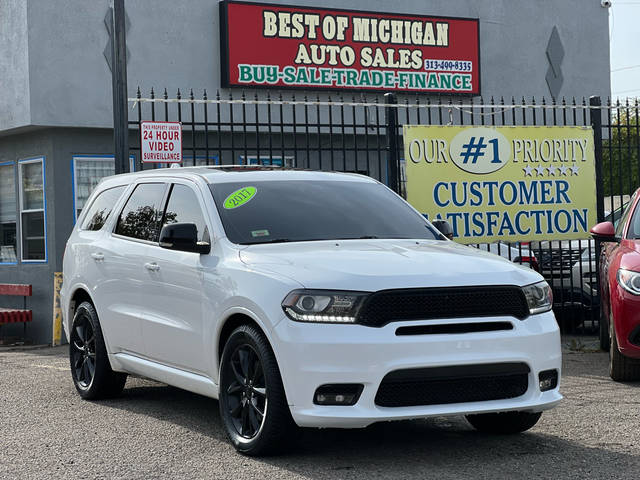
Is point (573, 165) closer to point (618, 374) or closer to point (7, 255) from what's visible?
point (618, 374)

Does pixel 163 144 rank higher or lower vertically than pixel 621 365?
higher

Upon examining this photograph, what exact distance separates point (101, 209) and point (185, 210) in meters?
1.74

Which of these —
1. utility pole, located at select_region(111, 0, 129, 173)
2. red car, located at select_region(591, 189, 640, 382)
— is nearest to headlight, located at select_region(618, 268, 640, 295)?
red car, located at select_region(591, 189, 640, 382)

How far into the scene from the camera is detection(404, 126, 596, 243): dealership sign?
38.8ft

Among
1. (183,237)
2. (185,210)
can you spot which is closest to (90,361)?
(185,210)

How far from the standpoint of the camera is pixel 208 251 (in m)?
6.82

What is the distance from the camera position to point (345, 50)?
63.4 feet

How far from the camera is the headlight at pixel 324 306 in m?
5.76

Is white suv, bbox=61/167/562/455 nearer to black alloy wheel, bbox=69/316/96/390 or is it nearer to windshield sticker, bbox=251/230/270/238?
windshield sticker, bbox=251/230/270/238

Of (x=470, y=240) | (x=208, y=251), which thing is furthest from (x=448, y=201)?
(x=208, y=251)

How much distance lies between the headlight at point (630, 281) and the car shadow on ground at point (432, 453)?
73.4 inches

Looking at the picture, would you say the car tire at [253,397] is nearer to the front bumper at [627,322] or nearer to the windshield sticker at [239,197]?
the windshield sticker at [239,197]

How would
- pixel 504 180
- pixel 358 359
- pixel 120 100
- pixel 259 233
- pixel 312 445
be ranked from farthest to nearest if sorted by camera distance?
1. pixel 504 180
2. pixel 120 100
3. pixel 259 233
4. pixel 312 445
5. pixel 358 359

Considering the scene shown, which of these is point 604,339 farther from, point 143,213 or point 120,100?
point 120,100
